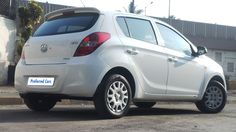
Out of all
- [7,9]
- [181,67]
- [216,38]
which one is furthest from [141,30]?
[216,38]

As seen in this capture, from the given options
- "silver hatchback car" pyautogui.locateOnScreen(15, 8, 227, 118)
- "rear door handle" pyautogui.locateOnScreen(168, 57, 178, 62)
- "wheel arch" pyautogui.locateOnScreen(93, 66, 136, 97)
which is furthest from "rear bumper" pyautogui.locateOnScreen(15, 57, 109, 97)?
"rear door handle" pyautogui.locateOnScreen(168, 57, 178, 62)

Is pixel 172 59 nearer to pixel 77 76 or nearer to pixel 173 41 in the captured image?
pixel 173 41

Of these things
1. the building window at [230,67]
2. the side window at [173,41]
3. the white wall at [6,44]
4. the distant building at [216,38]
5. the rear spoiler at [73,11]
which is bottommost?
the building window at [230,67]

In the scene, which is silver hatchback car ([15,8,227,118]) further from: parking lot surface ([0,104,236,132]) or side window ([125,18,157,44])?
parking lot surface ([0,104,236,132])

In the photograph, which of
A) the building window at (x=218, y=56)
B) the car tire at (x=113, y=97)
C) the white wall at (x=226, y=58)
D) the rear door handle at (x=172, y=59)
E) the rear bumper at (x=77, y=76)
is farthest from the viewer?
the building window at (x=218, y=56)

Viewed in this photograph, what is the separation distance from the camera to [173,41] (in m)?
8.96

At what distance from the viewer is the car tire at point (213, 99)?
953 centimetres

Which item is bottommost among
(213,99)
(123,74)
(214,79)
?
(213,99)

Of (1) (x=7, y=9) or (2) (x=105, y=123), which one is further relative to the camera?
(1) (x=7, y=9)

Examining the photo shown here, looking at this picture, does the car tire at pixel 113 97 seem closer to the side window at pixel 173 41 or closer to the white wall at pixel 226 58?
the side window at pixel 173 41

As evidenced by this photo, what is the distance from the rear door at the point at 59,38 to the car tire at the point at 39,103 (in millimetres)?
801

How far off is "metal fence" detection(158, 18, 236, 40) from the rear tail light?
25.7m

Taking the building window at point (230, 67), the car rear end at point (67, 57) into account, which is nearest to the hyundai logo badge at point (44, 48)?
the car rear end at point (67, 57)

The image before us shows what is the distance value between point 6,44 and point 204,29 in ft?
77.0
